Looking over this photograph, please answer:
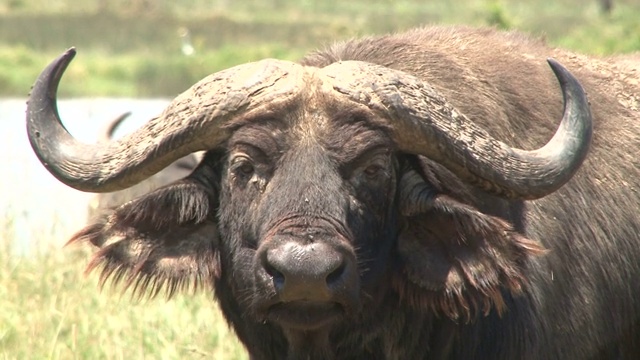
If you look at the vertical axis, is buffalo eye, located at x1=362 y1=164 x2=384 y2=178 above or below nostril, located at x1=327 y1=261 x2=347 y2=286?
above

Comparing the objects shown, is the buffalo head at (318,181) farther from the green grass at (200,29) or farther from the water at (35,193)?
the green grass at (200,29)

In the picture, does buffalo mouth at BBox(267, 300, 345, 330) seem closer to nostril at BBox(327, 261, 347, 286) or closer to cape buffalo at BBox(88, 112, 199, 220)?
nostril at BBox(327, 261, 347, 286)

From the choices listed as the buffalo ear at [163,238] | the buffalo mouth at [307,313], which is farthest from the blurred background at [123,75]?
the buffalo mouth at [307,313]

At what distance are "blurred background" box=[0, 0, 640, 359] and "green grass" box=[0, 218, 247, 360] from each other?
12mm

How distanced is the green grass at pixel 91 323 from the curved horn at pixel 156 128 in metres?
1.66

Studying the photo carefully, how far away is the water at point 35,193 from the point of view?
1019 cm

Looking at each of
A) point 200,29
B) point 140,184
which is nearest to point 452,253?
point 140,184

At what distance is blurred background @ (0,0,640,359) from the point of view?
759 cm

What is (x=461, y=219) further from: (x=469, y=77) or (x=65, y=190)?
(x=65, y=190)

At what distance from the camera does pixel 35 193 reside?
14.0 meters

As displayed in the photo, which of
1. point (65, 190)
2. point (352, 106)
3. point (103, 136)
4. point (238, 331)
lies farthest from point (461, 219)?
point (65, 190)

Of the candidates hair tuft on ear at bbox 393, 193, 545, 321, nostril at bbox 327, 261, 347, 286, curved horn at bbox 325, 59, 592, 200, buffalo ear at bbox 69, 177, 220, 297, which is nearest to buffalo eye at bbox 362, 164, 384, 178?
curved horn at bbox 325, 59, 592, 200

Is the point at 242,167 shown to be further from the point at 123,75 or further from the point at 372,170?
the point at 123,75

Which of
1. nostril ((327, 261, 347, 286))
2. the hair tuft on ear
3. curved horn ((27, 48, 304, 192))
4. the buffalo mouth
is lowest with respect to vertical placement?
the hair tuft on ear
